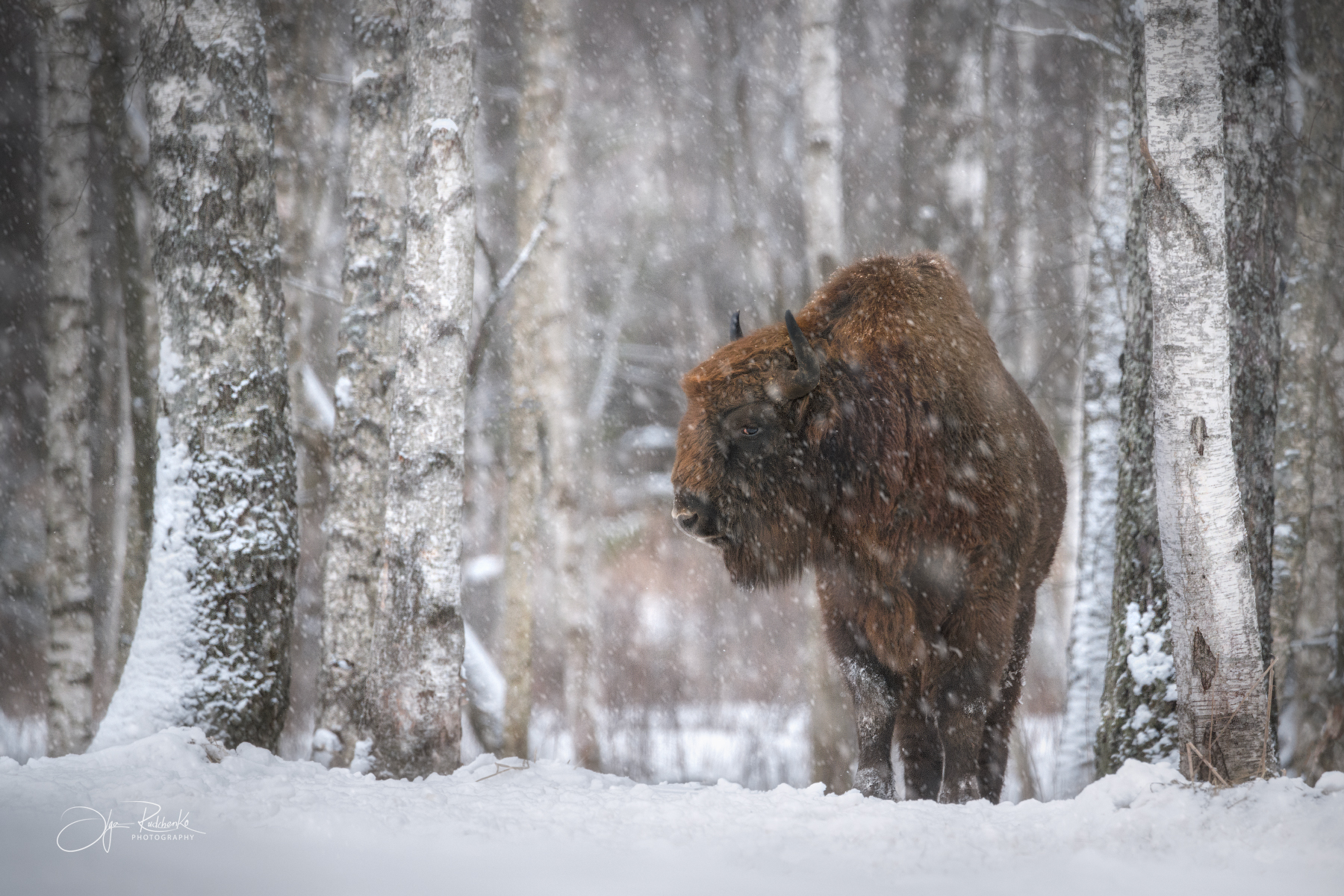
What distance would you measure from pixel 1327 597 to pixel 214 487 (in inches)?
315

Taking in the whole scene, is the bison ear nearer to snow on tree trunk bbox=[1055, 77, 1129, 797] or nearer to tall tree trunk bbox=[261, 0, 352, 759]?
snow on tree trunk bbox=[1055, 77, 1129, 797]

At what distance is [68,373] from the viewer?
279 inches

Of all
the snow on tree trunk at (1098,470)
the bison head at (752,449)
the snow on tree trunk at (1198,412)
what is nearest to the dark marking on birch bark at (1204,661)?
the snow on tree trunk at (1198,412)

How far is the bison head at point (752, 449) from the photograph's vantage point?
3791 millimetres

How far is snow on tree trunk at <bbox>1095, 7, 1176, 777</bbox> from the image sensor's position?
160 inches

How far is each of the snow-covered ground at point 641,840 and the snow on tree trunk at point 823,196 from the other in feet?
12.0

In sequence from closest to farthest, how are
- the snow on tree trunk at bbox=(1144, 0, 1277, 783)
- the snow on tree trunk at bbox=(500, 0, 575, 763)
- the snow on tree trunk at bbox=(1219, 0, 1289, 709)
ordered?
the snow on tree trunk at bbox=(1144, 0, 1277, 783) → the snow on tree trunk at bbox=(1219, 0, 1289, 709) → the snow on tree trunk at bbox=(500, 0, 575, 763)

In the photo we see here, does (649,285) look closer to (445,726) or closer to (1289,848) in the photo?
(445,726)

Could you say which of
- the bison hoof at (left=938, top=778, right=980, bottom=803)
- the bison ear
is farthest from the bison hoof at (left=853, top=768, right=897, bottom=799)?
the bison ear

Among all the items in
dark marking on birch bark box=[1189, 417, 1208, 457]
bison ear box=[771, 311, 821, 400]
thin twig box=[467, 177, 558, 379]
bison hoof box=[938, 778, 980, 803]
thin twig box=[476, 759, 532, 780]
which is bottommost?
bison hoof box=[938, 778, 980, 803]

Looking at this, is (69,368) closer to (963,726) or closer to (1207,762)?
(963,726)

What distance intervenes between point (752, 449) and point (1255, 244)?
8.27ft
